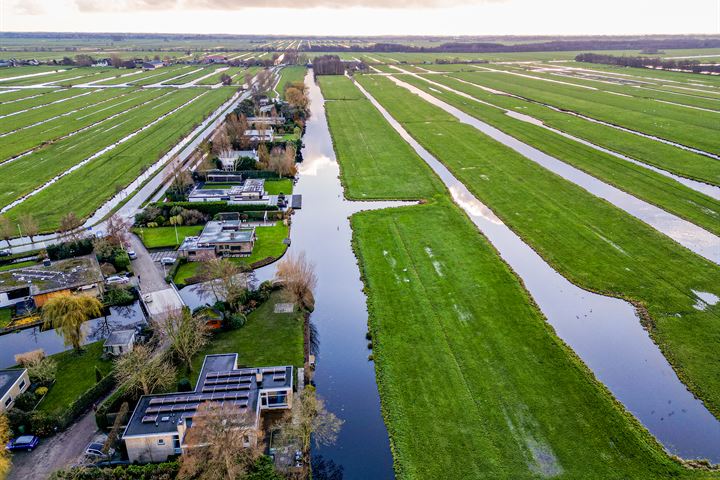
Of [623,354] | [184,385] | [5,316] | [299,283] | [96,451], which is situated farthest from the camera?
[299,283]

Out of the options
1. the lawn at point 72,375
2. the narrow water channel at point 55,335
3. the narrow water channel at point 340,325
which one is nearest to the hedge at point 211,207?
the narrow water channel at point 340,325

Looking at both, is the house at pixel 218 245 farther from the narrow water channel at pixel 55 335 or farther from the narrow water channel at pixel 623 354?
the narrow water channel at pixel 623 354

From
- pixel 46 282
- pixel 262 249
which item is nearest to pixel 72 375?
pixel 46 282

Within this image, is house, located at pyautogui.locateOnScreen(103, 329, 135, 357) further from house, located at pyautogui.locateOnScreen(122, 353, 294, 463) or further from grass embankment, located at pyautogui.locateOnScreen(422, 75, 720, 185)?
grass embankment, located at pyautogui.locateOnScreen(422, 75, 720, 185)

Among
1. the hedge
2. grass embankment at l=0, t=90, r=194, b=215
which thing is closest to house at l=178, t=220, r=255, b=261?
the hedge

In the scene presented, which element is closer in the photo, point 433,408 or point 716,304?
point 433,408

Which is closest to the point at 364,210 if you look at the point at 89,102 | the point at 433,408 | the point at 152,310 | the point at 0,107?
the point at 152,310

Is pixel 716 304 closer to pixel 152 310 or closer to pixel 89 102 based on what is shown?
pixel 152 310

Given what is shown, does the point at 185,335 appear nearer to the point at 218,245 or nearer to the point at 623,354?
the point at 218,245
